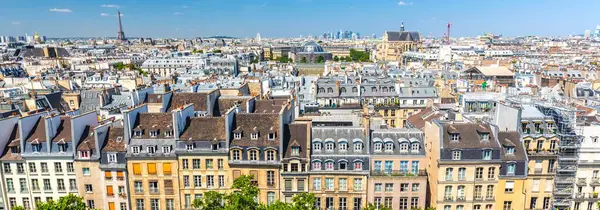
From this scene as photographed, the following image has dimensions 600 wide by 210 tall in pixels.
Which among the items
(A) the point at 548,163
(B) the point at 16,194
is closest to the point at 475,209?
(A) the point at 548,163

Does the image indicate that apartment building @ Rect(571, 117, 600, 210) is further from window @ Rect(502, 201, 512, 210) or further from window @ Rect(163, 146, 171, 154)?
window @ Rect(163, 146, 171, 154)

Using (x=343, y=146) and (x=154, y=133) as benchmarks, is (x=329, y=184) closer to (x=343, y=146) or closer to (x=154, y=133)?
(x=343, y=146)

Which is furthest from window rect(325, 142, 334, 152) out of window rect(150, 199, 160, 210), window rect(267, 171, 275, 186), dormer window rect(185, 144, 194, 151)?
window rect(150, 199, 160, 210)

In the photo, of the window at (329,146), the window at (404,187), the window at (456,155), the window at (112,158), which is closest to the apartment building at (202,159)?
the window at (112,158)

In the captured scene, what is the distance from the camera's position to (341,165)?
45.9 m

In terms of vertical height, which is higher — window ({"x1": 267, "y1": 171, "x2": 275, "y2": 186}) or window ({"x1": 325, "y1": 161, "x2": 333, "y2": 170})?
window ({"x1": 325, "y1": 161, "x2": 333, "y2": 170})

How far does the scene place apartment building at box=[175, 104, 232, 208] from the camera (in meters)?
45.8

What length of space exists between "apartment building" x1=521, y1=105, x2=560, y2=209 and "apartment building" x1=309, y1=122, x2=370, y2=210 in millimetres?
17948

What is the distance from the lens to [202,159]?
151ft

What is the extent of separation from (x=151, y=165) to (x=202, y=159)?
562cm

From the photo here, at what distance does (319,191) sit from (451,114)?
22.6 m

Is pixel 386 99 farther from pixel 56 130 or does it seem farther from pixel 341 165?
pixel 56 130

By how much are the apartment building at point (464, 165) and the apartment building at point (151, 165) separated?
28.2 m

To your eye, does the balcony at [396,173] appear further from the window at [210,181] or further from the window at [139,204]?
the window at [139,204]
